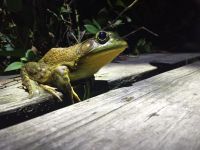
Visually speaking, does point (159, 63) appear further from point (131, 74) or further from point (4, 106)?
point (4, 106)

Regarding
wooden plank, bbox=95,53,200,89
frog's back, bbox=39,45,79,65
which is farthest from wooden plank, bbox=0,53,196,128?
frog's back, bbox=39,45,79,65

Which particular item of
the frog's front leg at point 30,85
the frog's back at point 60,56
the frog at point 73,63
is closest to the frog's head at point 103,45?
the frog at point 73,63

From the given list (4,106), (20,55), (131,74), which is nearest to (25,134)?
(4,106)

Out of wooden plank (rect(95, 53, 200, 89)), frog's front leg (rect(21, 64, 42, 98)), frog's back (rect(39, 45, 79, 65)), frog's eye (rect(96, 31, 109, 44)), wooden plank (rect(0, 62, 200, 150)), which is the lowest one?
wooden plank (rect(95, 53, 200, 89))

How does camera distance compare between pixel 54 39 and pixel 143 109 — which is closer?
pixel 143 109

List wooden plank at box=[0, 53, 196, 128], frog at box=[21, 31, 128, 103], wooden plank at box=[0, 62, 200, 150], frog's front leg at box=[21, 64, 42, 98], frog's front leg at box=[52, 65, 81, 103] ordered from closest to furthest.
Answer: wooden plank at box=[0, 62, 200, 150] → wooden plank at box=[0, 53, 196, 128] → frog's front leg at box=[21, 64, 42, 98] → frog's front leg at box=[52, 65, 81, 103] → frog at box=[21, 31, 128, 103]

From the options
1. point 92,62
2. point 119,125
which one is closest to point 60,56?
point 92,62

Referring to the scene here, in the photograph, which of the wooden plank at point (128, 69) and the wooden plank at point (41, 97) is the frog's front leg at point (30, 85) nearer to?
the wooden plank at point (41, 97)

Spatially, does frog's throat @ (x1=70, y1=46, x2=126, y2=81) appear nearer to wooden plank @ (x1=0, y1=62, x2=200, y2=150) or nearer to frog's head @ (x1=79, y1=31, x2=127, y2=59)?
frog's head @ (x1=79, y1=31, x2=127, y2=59)

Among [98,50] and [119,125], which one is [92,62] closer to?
[98,50]
